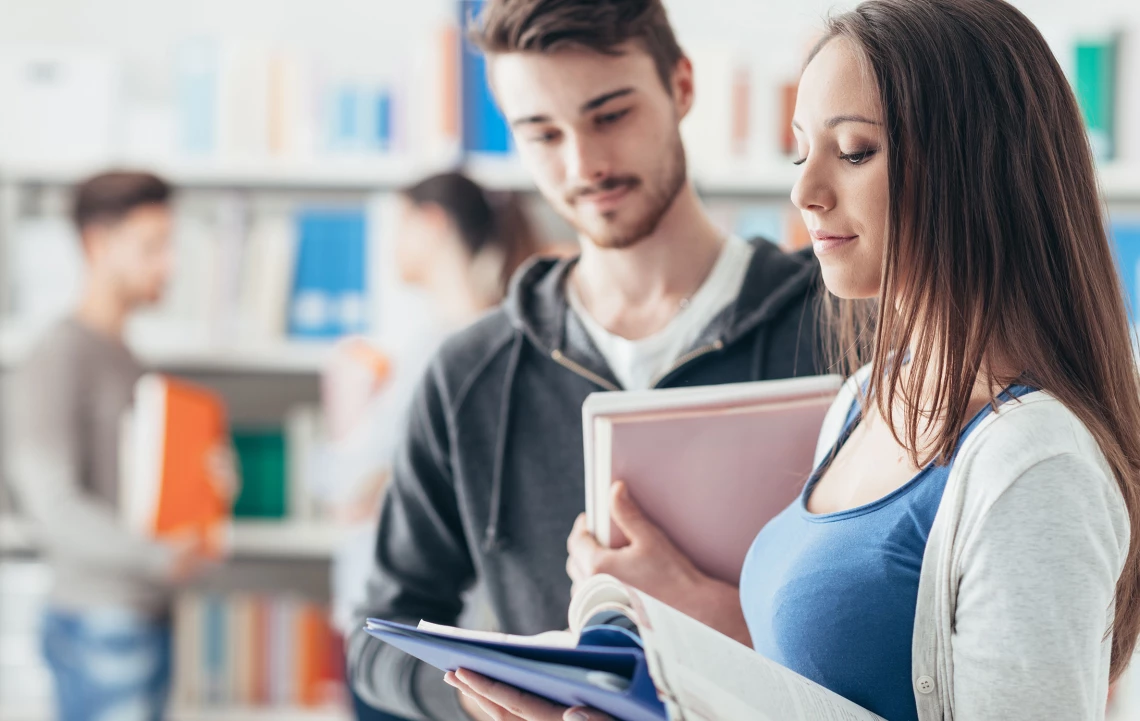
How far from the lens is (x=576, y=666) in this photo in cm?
70

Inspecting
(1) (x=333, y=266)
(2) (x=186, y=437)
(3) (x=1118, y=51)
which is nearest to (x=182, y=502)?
(2) (x=186, y=437)

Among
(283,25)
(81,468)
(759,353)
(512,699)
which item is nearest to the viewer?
(512,699)

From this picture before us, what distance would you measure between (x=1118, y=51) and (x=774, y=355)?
6.47 ft

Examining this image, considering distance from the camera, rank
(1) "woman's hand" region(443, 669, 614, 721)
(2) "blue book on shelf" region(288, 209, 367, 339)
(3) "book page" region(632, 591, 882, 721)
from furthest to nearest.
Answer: (2) "blue book on shelf" region(288, 209, 367, 339) < (1) "woman's hand" region(443, 669, 614, 721) < (3) "book page" region(632, 591, 882, 721)

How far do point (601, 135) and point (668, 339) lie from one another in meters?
0.22

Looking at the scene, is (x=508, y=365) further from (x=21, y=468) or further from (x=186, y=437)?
(x=21, y=468)

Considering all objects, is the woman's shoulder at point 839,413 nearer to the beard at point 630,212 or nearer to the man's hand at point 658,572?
the man's hand at point 658,572

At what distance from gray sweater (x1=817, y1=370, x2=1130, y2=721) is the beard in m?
0.51

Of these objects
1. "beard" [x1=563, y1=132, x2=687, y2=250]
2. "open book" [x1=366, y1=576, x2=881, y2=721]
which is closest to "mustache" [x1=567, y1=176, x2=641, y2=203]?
"beard" [x1=563, y1=132, x2=687, y2=250]

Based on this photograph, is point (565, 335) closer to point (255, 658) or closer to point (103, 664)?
point (103, 664)

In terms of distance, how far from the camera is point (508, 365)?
3.90ft

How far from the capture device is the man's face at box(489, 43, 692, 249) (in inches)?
44.7

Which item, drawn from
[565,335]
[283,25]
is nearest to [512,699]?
[565,335]

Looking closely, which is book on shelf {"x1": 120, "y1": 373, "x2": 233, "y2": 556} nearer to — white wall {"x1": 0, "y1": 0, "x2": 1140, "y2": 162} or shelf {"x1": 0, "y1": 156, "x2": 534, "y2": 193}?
shelf {"x1": 0, "y1": 156, "x2": 534, "y2": 193}
